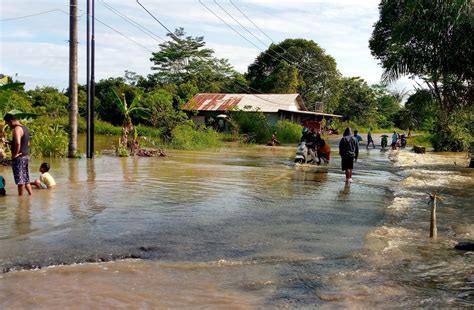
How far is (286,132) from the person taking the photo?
42.1 metres

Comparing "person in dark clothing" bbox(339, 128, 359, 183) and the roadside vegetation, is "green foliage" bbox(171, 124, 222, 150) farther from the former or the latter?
"person in dark clothing" bbox(339, 128, 359, 183)

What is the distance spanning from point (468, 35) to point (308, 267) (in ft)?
39.8

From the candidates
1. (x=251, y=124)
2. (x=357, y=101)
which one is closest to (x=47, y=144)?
(x=251, y=124)

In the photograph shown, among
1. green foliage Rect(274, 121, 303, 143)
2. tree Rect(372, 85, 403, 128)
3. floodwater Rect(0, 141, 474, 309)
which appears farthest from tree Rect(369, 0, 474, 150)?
tree Rect(372, 85, 403, 128)

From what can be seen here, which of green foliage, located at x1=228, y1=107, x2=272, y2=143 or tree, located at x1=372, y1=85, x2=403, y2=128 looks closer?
green foliage, located at x1=228, y1=107, x2=272, y2=143

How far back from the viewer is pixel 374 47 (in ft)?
147

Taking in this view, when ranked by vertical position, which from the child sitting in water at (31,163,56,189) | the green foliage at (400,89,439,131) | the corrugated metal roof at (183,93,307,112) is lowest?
the child sitting in water at (31,163,56,189)

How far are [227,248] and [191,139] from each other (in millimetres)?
24375

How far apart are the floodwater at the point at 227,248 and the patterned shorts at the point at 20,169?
0.40m

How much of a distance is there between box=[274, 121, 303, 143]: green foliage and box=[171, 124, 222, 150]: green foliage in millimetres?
9367

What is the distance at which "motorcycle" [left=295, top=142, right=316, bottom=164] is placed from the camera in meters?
20.2

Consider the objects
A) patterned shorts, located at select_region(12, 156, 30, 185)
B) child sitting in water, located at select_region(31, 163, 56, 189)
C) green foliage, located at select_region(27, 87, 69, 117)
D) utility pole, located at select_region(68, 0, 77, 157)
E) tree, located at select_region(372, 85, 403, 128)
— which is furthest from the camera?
tree, located at select_region(372, 85, 403, 128)

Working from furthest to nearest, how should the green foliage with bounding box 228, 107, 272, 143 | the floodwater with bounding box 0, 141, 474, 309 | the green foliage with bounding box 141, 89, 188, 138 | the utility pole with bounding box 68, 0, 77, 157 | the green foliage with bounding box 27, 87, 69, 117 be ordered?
the green foliage with bounding box 27, 87, 69, 117, the green foliage with bounding box 228, 107, 272, 143, the green foliage with bounding box 141, 89, 188, 138, the utility pole with bounding box 68, 0, 77, 157, the floodwater with bounding box 0, 141, 474, 309

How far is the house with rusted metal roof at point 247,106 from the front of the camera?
44656 mm
